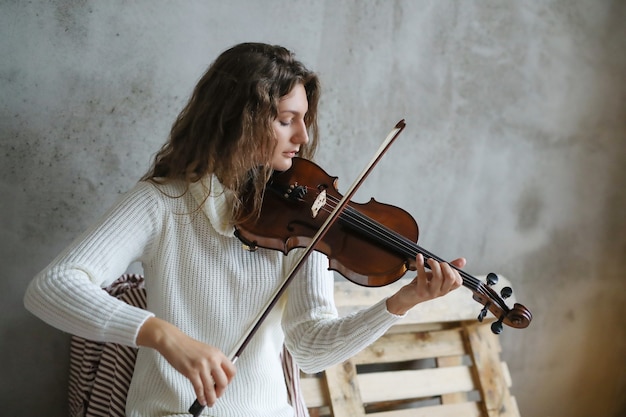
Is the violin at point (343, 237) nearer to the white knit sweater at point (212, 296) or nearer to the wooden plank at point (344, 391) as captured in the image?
the white knit sweater at point (212, 296)

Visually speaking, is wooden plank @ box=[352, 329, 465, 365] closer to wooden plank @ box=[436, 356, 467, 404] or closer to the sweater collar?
wooden plank @ box=[436, 356, 467, 404]

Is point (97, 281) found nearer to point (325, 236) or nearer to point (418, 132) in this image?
point (325, 236)

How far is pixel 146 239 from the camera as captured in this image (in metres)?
1.46

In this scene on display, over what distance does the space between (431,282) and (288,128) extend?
1.43 feet

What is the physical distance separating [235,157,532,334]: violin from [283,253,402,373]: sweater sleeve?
0.09 m

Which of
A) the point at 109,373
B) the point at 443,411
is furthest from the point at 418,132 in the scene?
the point at 109,373

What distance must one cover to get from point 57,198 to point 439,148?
1166 millimetres

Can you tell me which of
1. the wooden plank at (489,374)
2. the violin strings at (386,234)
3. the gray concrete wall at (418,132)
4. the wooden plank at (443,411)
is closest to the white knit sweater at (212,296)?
the violin strings at (386,234)

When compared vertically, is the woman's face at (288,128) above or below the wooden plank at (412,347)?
above

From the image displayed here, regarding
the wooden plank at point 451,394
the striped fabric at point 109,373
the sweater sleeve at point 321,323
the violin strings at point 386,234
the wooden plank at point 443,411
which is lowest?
the wooden plank at point 443,411

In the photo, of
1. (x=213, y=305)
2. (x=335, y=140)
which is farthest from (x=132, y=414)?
(x=335, y=140)

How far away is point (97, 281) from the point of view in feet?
4.43

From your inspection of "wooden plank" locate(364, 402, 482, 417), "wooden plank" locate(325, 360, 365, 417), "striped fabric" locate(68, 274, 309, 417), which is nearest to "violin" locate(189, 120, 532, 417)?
"striped fabric" locate(68, 274, 309, 417)

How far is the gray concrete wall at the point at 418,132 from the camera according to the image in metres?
1.78
